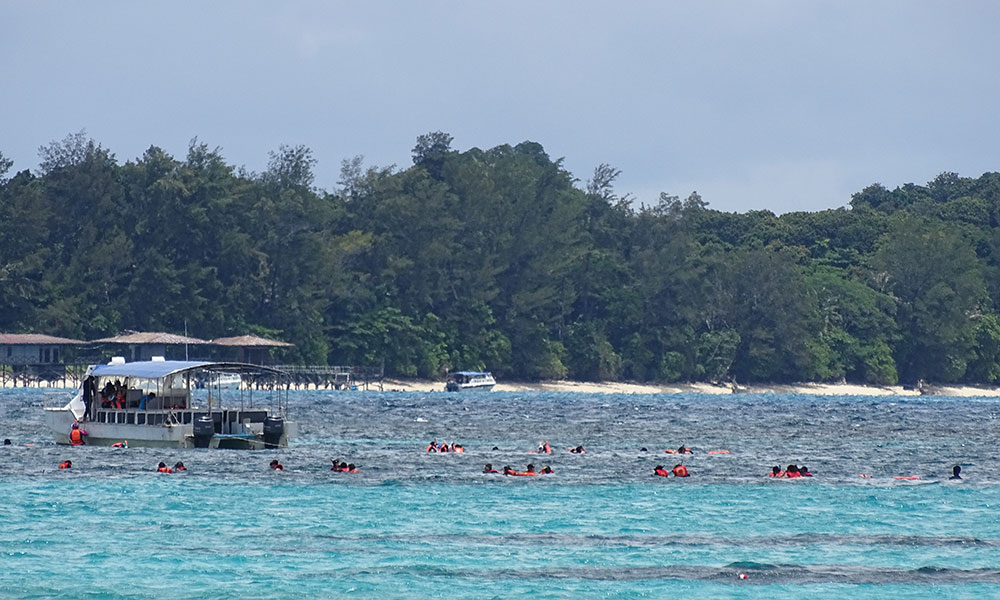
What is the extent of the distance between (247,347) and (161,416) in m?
94.7

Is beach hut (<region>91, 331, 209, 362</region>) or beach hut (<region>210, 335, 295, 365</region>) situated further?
beach hut (<region>210, 335, 295, 365</region>)

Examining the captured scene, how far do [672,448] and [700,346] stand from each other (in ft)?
381

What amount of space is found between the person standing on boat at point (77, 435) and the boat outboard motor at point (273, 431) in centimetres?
757

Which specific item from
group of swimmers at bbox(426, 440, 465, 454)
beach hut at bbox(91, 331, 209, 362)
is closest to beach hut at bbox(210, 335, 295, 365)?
beach hut at bbox(91, 331, 209, 362)

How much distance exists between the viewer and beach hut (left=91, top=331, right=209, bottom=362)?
14462 centimetres

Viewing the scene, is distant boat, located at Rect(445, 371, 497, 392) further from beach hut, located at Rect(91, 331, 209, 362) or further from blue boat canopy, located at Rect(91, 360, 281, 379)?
blue boat canopy, located at Rect(91, 360, 281, 379)

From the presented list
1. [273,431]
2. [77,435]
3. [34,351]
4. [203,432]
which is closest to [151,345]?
[34,351]

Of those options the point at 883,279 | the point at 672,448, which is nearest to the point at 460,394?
the point at 883,279

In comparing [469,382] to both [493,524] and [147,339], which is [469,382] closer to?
[147,339]

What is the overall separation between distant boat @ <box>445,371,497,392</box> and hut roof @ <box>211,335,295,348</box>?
19.5 meters

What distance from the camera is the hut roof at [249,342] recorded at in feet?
497

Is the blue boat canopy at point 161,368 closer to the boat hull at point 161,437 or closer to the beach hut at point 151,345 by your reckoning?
the boat hull at point 161,437

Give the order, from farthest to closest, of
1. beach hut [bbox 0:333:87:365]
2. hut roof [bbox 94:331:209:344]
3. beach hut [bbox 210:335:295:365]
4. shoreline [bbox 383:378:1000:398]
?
1. shoreline [bbox 383:378:1000:398]
2. beach hut [bbox 210:335:295:365]
3. beach hut [bbox 0:333:87:365]
4. hut roof [bbox 94:331:209:344]

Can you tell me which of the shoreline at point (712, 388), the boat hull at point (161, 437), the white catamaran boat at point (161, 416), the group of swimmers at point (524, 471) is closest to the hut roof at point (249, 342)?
the shoreline at point (712, 388)
